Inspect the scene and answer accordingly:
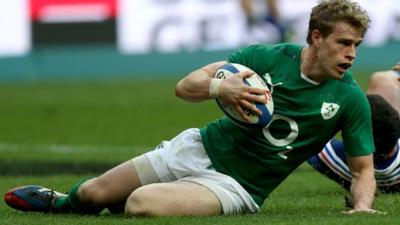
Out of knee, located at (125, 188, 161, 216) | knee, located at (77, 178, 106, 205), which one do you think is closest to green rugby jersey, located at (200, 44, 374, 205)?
knee, located at (125, 188, 161, 216)

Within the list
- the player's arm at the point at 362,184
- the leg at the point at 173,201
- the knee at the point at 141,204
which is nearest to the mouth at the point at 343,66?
the player's arm at the point at 362,184

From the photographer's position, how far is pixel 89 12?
2108 cm

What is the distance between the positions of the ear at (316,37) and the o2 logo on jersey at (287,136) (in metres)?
0.47

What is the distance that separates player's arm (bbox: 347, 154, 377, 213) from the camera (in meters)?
6.80

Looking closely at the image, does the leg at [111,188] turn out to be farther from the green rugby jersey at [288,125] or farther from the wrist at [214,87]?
the wrist at [214,87]

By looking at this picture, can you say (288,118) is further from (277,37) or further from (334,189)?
(277,37)

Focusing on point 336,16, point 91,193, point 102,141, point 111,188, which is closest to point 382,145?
point 336,16

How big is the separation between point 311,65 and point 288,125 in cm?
38

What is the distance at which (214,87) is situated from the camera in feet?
22.0

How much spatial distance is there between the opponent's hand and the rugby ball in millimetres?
29

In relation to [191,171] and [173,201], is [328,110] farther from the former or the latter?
[173,201]

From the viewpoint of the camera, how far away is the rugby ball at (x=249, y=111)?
664cm

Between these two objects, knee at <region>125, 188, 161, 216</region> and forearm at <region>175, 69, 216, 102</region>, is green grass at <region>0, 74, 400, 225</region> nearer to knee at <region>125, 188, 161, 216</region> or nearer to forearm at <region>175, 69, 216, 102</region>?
knee at <region>125, 188, 161, 216</region>

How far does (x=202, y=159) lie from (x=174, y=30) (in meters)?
13.8
